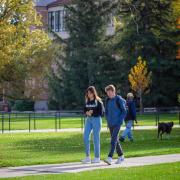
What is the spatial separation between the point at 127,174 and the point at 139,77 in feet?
158

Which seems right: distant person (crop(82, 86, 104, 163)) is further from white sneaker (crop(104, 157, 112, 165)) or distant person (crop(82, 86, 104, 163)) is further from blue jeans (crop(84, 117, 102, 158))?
white sneaker (crop(104, 157, 112, 165))

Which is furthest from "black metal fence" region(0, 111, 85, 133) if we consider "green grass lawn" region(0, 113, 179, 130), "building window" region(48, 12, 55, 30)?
"building window" region(48, 12, 55, 30)

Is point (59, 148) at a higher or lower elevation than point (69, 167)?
lower

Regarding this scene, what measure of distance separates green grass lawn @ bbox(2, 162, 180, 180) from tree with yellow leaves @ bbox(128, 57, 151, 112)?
46.8 m

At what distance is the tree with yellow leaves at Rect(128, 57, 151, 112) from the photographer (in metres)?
62.4

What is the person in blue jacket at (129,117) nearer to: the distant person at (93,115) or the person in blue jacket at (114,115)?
the distant person at (93,115)

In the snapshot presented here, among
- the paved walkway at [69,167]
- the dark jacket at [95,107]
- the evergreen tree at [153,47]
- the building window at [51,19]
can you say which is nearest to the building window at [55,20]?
the building window at [51,19]

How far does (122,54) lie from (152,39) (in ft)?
13.6

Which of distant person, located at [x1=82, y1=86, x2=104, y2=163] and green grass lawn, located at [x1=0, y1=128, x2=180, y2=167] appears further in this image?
green grass lawn, located at [x1=0, y1=128, x2=180, y2=167]

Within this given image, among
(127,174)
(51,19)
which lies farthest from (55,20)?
(127,174)

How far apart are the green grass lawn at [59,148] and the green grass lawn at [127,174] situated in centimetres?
286

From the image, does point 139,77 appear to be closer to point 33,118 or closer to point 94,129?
point 33,118

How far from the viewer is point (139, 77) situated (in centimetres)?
6244

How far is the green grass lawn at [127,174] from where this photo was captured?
13859 millimetres
